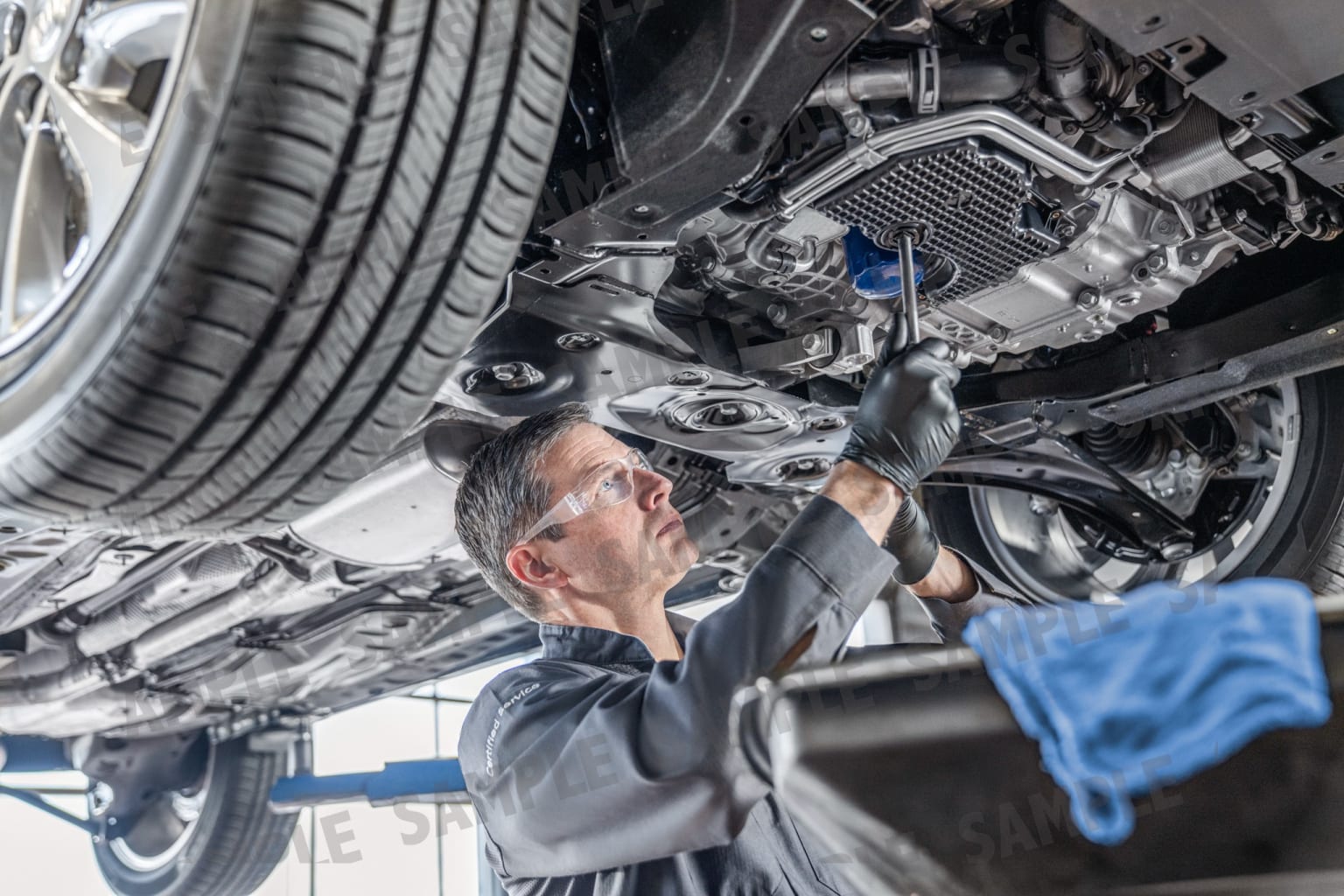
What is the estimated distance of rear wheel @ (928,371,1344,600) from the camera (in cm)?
205

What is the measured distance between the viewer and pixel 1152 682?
0.80m

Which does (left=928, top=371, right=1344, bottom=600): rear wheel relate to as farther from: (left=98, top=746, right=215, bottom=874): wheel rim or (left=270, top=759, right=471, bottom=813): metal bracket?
(left=98, top=746, right=215, bottom=874): wheel rim

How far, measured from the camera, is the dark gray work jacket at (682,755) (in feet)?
4.25

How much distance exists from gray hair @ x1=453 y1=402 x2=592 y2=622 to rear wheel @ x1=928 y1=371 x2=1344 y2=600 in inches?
39.0

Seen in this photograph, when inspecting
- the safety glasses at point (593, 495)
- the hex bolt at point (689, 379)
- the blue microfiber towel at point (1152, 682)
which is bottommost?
the blue microfiber towel at point (1152, 682)

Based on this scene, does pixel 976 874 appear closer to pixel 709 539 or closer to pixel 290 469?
pixel 290 469

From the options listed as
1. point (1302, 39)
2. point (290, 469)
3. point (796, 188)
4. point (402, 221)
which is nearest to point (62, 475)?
point (290, 469)

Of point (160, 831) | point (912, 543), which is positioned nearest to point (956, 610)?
point (912, 543)

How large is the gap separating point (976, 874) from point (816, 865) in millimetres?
929

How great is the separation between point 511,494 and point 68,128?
0.80m

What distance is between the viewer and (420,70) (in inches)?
42.4

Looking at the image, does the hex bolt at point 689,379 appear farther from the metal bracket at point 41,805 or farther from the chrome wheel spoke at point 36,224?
the metal bracket at point 41,805

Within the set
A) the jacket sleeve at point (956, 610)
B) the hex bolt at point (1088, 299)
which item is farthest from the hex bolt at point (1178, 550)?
the hex bolt at point (1088, 299)

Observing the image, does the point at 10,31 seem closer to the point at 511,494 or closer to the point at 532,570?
the point at 511,494
